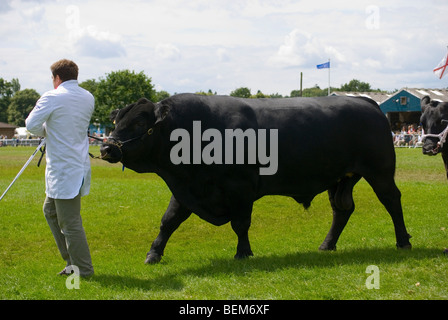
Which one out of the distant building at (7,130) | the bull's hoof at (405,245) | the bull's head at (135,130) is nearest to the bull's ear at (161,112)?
the bull's head at (135,130)

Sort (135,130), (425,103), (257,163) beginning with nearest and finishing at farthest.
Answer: (135,130) < (257,163) < (425,103)

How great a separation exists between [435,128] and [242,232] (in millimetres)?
3427

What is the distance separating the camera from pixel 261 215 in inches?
471

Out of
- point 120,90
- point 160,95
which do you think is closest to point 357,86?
point 160,95

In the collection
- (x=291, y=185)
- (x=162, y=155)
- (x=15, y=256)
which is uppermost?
(x=162, y=155)

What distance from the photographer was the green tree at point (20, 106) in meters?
116

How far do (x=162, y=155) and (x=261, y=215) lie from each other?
512 cm

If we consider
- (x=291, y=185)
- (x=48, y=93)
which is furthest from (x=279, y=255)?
(x=48, y=93)

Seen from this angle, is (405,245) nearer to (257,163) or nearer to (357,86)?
(257,163)

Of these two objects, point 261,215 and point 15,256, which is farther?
point 261,215

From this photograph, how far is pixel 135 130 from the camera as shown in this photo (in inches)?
278

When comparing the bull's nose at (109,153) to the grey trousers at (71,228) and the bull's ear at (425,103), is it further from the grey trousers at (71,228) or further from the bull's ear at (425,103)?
the bull's ear at (425,103)

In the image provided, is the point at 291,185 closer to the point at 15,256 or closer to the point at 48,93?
the point at 48,93

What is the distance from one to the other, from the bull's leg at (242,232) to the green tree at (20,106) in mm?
116623
